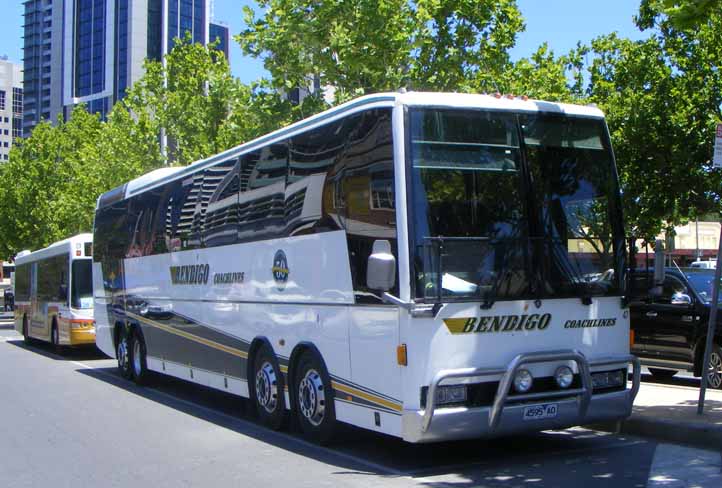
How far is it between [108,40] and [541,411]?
12923 cm

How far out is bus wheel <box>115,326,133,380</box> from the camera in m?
17.5

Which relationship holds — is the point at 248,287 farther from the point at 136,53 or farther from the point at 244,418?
the point at 136,53

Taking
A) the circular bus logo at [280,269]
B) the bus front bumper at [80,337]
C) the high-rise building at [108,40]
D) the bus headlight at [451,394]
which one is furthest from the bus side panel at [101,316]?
the high-rise building at [108,40]

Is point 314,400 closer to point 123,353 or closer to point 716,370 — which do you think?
point 716,370

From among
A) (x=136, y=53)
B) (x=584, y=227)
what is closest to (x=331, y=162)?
(x=584, y=227)

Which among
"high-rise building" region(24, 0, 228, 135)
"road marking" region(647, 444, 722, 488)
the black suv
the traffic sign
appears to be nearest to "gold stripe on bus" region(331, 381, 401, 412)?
"road marking" region(647, 444, 722, 488)

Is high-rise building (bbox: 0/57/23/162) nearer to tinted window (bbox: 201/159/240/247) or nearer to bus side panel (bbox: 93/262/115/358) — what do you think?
bus side panel (bbox: 93/262/115/358)

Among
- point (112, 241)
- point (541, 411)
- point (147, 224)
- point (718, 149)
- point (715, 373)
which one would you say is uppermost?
point (718, 149)

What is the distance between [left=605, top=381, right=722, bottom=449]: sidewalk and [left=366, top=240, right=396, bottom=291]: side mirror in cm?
365

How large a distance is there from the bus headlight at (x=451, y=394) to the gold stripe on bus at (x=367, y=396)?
389mm

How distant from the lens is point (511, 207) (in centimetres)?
873

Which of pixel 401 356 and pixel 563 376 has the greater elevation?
pixel 401 356

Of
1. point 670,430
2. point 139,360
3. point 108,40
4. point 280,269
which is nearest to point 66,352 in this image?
point 139,360

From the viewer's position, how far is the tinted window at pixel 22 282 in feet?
92.6
